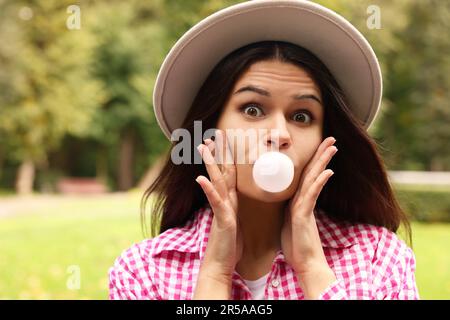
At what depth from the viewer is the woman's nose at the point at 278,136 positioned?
4.31 feet

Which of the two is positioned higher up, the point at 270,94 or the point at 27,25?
the point at 27,25

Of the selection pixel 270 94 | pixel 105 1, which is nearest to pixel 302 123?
pixel 270 94

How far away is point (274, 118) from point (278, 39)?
278 mm

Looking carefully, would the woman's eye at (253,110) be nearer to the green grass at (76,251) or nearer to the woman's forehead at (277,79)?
the woman's forehead at (277,79)

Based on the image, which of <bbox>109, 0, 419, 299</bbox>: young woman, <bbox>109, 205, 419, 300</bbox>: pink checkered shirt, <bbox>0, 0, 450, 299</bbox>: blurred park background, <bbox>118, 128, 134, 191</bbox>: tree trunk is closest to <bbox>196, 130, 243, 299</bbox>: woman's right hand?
<bbox>109, 0, 419, 299</bbox>: young woman

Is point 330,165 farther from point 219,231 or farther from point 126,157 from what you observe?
point 126,157

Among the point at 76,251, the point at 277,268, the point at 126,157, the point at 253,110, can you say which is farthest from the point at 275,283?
the point at 126,157

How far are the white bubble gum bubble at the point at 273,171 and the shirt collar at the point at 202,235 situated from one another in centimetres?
26

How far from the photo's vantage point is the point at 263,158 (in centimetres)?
128

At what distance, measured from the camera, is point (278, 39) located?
152 cm

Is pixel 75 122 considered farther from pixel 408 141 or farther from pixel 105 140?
pixel 408 141

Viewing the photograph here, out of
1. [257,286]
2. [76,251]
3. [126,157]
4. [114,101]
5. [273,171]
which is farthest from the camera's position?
[126,157]

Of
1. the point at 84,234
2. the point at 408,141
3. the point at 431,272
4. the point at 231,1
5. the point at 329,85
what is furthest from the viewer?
the point at 408,141
